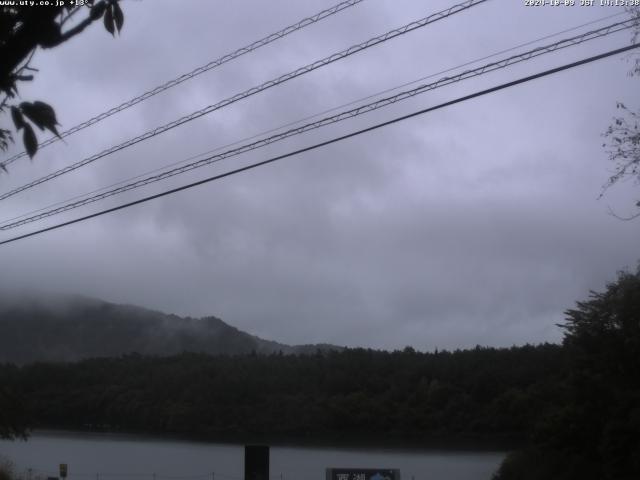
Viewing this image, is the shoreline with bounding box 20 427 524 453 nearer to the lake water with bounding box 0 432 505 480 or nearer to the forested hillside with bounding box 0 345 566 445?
the forested hillside with bounding box 0 345 566 445

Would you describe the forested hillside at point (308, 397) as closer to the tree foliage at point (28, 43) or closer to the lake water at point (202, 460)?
the lake water at point (202, 460)

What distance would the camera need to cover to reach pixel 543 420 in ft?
98.5

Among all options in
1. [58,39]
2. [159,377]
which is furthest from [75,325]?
[58,39]

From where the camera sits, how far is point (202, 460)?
4209 cm

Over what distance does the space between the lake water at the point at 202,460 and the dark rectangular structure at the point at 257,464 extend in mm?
15498

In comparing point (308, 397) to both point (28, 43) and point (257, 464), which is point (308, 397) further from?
point (28, 43)

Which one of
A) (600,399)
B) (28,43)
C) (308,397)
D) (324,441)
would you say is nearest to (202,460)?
(324,441)

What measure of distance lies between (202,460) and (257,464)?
82.9 feet

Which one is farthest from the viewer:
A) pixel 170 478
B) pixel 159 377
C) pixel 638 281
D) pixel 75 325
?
pixel 75 325

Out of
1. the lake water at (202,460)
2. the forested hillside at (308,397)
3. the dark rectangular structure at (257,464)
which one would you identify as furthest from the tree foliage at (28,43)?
the forested hillside at (308,397)

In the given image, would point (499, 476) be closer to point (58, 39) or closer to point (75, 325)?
point (58, 39)

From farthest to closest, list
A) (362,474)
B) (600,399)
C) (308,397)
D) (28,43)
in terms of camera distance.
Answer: (308,397) < (600,399) < (362,474) < (28,43)

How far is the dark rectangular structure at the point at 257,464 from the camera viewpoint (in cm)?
1819

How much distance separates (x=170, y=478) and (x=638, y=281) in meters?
22.5
